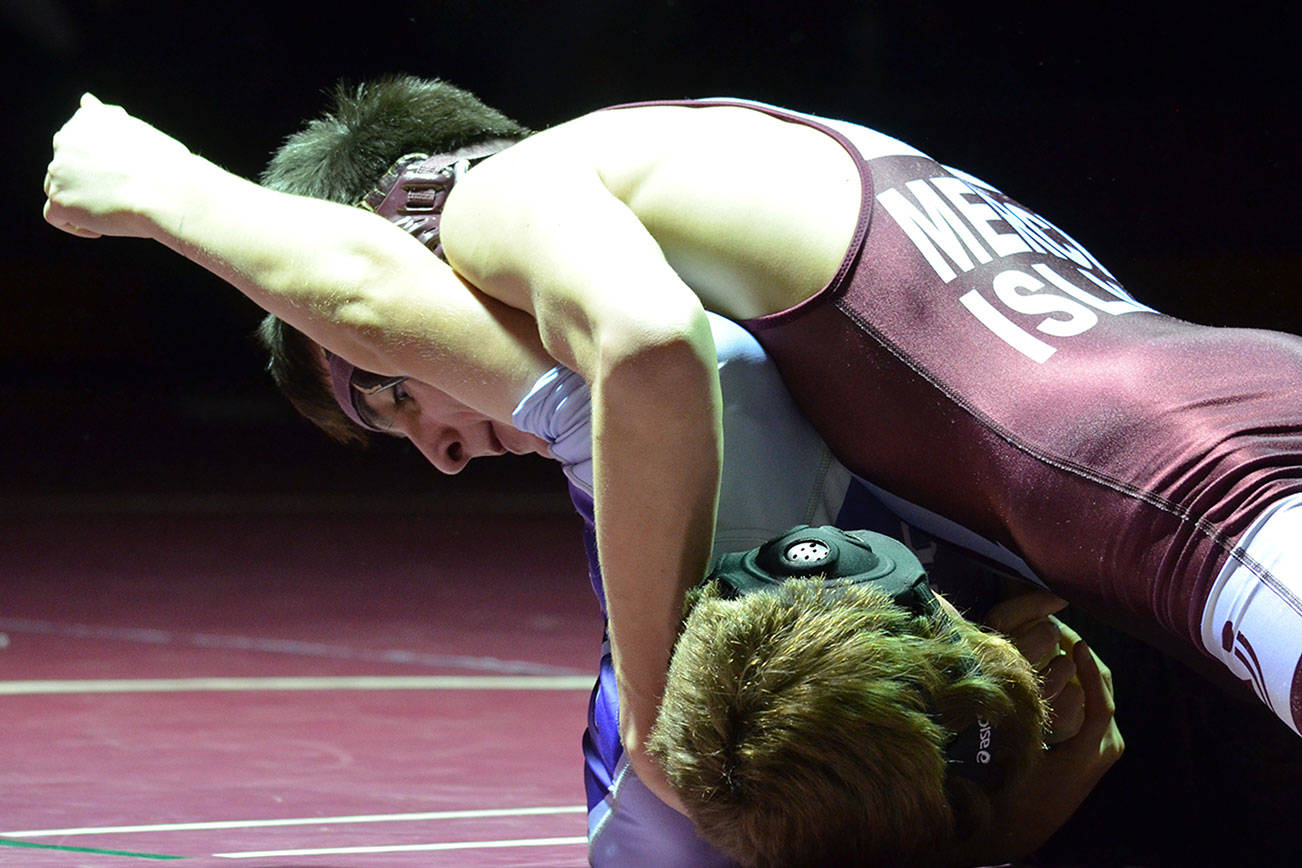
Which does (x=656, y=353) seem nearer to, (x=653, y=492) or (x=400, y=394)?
(x=653, y=492)

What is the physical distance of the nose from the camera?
194cm

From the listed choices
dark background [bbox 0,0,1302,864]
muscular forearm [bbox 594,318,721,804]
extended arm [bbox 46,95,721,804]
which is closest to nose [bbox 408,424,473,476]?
extended arm [bbox 46,95,721,804]

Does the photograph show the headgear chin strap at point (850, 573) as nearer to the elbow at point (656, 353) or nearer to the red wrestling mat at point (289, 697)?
the elbow at point (656, 353)

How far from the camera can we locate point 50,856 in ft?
5.92

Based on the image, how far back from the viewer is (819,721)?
117cm

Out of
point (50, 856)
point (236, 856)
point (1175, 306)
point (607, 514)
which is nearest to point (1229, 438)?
point (607, 514)

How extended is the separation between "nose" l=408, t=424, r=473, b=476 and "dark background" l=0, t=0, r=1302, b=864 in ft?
13.2

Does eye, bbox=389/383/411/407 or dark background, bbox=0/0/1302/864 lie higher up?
eye, bbox=389/383/411/407

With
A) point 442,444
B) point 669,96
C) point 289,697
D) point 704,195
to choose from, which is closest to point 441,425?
point 442,444

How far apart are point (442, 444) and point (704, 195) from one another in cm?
58

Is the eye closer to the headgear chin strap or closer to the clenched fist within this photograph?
the clenched fist

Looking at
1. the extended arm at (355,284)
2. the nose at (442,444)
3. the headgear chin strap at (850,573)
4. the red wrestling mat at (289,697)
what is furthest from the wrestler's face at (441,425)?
the headgear chin strap at (850,573)

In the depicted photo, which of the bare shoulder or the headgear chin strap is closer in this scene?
the headgear chin strap

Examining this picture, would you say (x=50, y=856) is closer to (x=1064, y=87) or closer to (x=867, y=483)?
(x=867, y=483)
